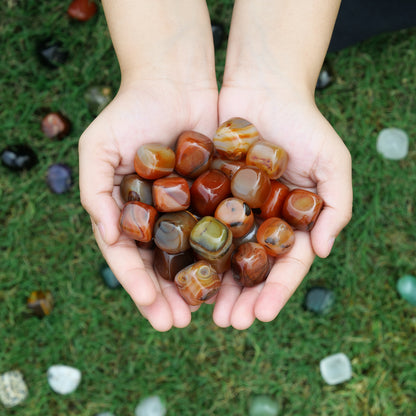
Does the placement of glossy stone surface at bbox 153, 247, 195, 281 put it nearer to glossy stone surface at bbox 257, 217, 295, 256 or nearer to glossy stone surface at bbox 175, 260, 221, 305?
glossy stone surface at bbox 175, 260, 221, 305

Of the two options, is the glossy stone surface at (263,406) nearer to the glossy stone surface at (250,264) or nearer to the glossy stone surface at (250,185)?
the glossy stone surface at (250,264)

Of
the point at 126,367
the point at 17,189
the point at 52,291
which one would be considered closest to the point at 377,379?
the point at 126,367

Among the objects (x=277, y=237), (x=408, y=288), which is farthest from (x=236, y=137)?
(x=408, y=288)

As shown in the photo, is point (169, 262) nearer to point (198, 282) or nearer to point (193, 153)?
point (198, 282)

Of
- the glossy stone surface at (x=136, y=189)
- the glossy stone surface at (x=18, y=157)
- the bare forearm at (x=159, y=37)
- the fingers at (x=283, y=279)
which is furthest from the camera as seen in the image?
the glossy stone surface at (x=18, y=157)

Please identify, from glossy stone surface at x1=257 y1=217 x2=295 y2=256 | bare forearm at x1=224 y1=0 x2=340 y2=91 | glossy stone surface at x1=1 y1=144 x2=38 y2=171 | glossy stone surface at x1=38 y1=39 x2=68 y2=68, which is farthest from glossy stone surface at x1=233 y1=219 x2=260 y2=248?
glossy stone surface at x1=38 y1=39 x2=68 y2=68

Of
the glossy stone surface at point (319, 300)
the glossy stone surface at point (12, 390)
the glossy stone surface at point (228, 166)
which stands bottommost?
the glossy stone surface at point (12, 390)

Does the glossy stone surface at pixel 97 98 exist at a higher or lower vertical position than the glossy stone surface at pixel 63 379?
higher

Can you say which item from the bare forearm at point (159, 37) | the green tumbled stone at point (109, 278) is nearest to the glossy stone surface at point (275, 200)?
the bare forearm at point (159, 37)

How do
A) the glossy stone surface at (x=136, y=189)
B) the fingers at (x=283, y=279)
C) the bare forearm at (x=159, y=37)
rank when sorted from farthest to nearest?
1. the bare forearm at (x=159, y=37)
2. the glossy stone surface at (x=136, y=189)
3. the fingers at (x=283, y=279)
